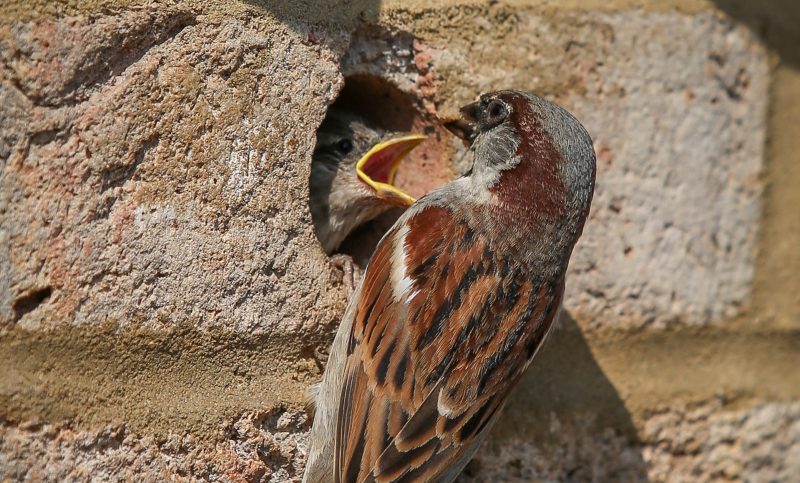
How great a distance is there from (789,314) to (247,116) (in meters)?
1.14

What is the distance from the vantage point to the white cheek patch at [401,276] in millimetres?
1541

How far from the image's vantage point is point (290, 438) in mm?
1443

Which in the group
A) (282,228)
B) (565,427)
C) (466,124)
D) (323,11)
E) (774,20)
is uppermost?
(774,20)

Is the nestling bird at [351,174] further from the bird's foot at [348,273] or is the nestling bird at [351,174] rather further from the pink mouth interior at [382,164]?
the bird's foot at [348,273]

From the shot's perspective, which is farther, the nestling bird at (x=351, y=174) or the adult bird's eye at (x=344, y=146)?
the adult bird's eye at (x=344, y=146)

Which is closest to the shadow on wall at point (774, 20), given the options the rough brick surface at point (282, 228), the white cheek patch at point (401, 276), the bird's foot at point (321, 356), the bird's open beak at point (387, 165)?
the rough brick surface at point (282, 228)

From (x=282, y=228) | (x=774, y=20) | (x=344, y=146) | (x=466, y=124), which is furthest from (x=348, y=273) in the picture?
(x=774, y=20)

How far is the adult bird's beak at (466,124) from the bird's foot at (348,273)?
0.29 m

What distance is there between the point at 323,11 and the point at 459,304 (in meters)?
0.50

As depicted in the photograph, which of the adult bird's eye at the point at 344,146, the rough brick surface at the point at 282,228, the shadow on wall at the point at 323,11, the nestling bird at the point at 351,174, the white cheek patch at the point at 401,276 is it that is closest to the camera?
the rough brick surface at the point at 282,228

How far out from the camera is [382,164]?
1879 mm

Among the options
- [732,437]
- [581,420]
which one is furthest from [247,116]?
[732,437]

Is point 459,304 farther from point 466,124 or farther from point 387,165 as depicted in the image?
point 387,165

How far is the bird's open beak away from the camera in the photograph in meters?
1.74
